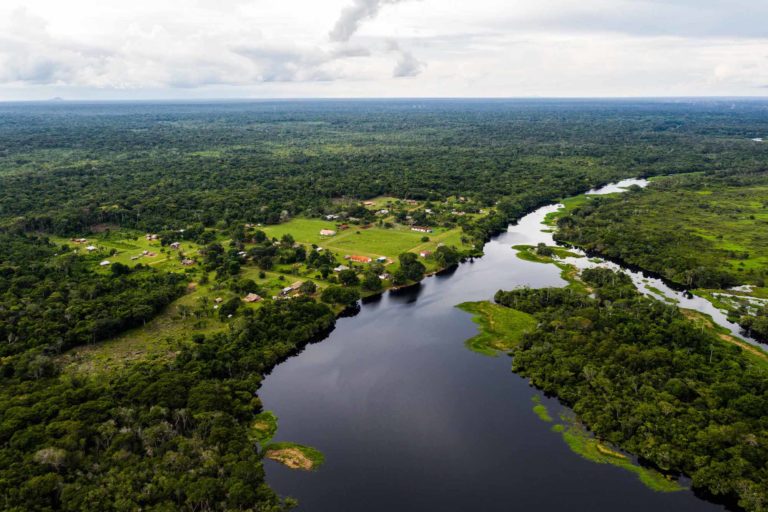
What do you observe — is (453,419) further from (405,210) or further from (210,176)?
(210,176)

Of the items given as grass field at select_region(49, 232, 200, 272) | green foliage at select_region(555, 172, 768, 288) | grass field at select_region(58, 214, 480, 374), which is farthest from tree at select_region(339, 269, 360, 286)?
green foliage at select_region(555, 172, 768, 288)

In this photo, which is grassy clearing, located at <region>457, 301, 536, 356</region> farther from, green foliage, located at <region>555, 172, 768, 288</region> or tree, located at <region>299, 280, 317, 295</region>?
green foliage, located at <region>555, 172, 768, 288</region>

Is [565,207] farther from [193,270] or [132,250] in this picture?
[132,250]

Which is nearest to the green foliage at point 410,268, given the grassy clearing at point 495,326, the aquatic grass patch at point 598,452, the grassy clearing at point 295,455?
the grassy clearing at point 495,326

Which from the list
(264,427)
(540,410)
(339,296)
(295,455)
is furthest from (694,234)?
(264,427)

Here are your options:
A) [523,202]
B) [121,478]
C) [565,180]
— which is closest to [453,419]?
[121,478]

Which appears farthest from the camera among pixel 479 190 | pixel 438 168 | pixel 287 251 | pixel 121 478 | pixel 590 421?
pixel 438 168
